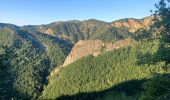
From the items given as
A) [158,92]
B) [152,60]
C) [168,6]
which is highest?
[168,6]

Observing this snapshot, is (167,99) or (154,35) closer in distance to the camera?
(167,99)

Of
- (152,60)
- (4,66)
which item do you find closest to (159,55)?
(152,60)

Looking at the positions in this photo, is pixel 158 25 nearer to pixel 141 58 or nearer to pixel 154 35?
pixel 154 35

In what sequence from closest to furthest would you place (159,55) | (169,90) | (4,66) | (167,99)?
(167,99) < (169,90) < (159,55) < (4,66)

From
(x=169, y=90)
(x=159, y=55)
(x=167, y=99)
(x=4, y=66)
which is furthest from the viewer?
(x=4, y=66)

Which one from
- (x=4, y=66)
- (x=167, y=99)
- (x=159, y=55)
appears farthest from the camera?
(x=4, y=66)

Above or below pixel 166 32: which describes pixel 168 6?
above

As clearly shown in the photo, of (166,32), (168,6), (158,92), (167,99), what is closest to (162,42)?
(166,32)

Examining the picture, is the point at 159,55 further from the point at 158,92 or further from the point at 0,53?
the point at 0,53

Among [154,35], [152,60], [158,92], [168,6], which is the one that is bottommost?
[158,92]
